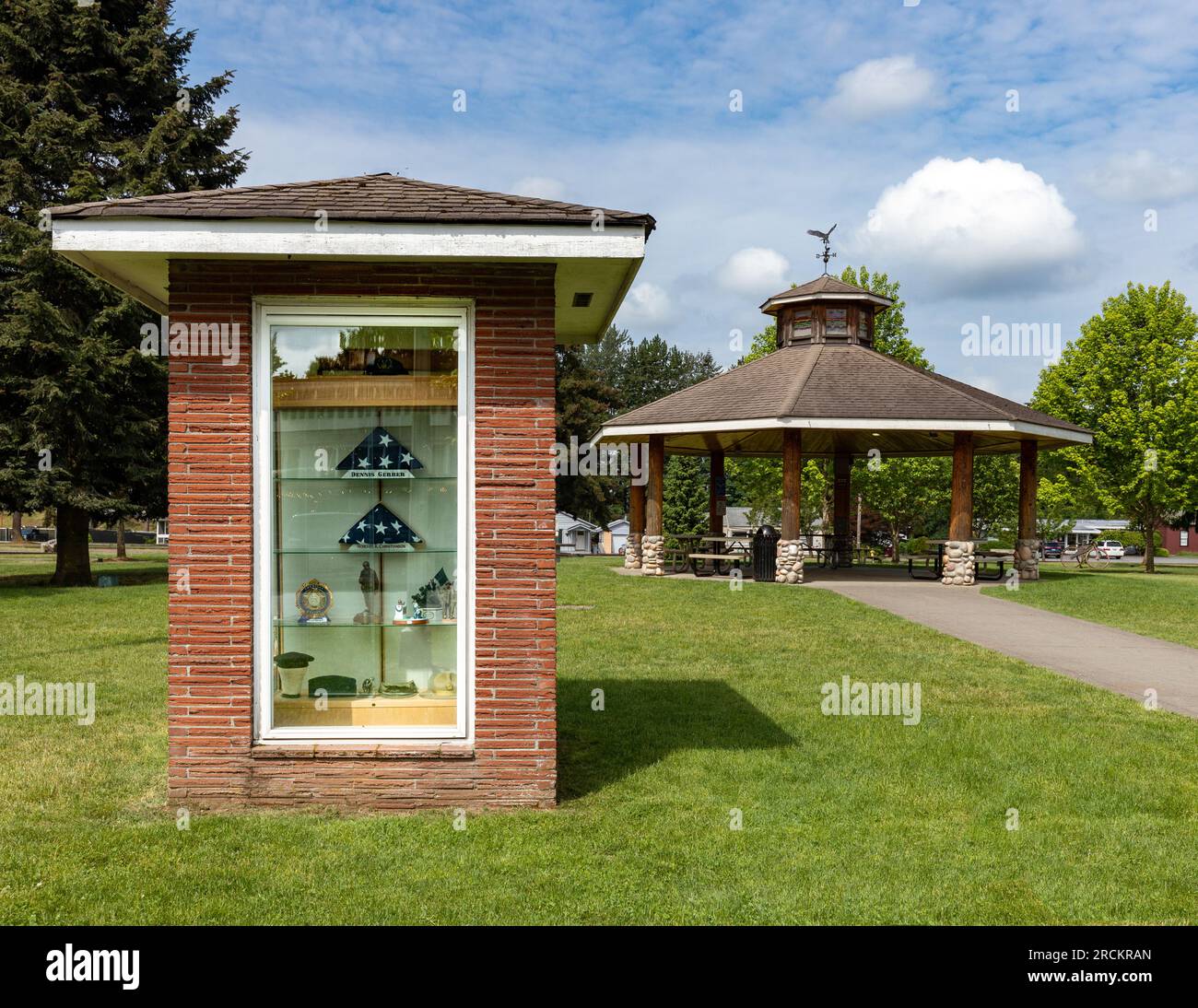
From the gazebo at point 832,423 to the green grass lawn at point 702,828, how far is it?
12111 mm

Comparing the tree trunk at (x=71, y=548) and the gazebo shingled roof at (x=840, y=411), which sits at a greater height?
the gazebo shingled roof at (x=840, y=411)

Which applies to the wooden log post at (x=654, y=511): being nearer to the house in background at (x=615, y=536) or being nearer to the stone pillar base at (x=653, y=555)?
the stone pillar base at (x=653, y=555)

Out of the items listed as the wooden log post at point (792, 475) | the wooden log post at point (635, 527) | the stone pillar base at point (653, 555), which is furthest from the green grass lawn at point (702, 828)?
the wooden log post at point (635, 527)

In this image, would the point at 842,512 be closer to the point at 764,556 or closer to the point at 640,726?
the point at 764,556

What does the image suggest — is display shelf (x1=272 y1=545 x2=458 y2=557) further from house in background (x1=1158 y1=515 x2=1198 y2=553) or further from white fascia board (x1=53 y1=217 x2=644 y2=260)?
house in background (x1=1158 y1=515 x2=1198 y2=553)

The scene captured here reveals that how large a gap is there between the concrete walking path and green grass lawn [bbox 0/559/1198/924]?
3.69ft

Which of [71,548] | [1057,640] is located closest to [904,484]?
[1057,640]

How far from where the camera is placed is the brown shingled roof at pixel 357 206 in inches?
216

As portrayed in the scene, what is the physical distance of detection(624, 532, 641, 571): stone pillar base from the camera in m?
26.5

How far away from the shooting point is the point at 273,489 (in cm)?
Answer: 600

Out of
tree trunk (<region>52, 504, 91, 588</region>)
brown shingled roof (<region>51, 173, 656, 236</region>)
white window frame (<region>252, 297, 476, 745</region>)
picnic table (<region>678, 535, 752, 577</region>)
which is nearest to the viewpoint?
brown shingled roof (<region>51, 173, 656, 236</region>)

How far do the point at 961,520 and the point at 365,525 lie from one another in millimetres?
18470

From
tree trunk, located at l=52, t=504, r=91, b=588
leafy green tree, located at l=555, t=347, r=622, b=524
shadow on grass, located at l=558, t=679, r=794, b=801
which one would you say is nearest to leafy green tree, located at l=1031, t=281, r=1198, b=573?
leafy green tree, located at l=555, t=347, r=622, b=524

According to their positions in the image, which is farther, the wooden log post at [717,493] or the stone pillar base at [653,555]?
the wooden log post at [717,493]
